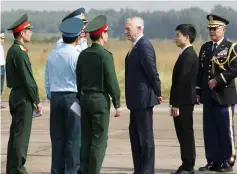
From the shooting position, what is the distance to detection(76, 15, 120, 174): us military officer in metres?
9.27

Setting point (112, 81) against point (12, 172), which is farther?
point (12, 172)

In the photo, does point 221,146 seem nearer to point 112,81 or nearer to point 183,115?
point 183,115

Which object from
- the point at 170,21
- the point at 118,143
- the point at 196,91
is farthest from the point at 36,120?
the point at 170,21

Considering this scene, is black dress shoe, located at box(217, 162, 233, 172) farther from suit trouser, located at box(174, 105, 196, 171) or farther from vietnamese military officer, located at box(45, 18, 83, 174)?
vietnamese military officer, located at box(45, 18, 83, 174)

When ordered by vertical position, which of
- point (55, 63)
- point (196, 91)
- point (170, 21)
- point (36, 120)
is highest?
point (55, 63)

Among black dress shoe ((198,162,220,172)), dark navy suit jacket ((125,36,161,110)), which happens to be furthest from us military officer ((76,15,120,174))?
black dress shoe ((198,162,220,172))

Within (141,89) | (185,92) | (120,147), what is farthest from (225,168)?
(120,147)

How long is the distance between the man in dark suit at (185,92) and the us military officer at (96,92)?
3.90 ft

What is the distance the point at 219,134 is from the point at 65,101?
2.27m

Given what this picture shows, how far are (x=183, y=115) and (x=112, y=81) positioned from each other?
4.70ft

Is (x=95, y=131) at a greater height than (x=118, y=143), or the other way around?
(x=95, y=131)

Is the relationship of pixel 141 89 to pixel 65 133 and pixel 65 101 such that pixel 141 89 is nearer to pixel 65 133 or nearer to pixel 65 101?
pixel 65 101

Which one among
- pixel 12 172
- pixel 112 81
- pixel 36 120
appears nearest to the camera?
pixel 112 81

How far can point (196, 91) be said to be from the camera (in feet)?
35.6
